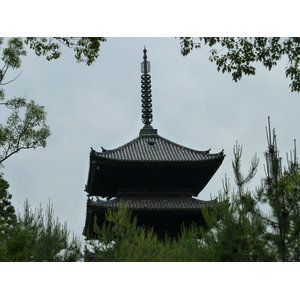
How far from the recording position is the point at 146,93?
19.2m

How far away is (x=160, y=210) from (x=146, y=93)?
5783mm

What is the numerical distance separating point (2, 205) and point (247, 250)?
15.8 meters

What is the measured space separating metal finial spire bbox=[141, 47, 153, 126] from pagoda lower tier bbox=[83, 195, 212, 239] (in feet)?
13.4

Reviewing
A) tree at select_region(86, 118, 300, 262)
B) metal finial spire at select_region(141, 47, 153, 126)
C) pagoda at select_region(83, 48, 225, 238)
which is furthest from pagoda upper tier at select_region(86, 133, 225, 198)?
tree at select_region(86, 118, 300, 262)

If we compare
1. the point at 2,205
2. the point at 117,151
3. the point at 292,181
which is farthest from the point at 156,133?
the point at 292,181

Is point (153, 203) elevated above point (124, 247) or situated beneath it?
elevated above

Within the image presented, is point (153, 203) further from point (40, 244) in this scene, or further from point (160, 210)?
point (40, 244)

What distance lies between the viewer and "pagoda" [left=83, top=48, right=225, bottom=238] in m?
15.2

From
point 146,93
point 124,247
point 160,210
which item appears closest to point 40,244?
point 124,247

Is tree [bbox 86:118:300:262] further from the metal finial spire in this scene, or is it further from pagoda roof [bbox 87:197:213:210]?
the metal finial spire

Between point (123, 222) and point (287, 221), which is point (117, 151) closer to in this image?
point (123, 222)

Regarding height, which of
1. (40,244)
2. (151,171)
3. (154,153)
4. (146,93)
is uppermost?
(146,93)

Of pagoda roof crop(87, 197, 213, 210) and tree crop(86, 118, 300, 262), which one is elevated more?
pagoda roof crop(87, 197, 213, 210)

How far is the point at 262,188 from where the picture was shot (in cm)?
687
